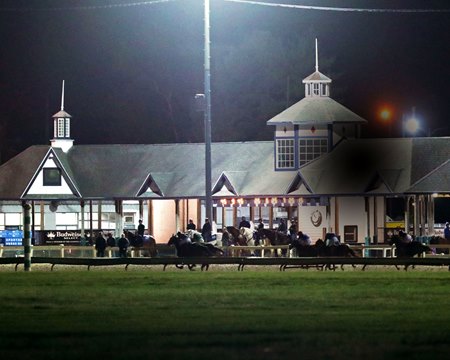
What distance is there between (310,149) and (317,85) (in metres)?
5.12

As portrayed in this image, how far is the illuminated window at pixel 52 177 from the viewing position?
86.4m

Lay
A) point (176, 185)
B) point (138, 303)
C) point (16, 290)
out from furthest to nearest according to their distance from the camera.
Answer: point (176, 185) < point (16, 290) < point (138, 303)

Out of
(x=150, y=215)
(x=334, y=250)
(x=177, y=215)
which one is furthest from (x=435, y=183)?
(x=334, y=250)

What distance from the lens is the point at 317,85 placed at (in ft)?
279

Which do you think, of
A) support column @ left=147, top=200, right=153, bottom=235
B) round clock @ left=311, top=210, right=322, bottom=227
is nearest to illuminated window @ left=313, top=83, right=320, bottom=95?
round clock @ left=311, top=210, right=322, bottom=227

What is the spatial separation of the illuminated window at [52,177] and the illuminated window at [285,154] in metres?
12.3

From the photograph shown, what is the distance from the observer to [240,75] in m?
127

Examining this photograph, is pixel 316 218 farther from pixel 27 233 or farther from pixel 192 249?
pixel 27 233

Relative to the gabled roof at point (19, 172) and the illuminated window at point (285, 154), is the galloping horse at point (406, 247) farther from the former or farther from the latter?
the gabled roof at point (19, 172)

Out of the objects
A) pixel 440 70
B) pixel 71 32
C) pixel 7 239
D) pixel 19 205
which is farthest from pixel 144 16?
pixel 7 239

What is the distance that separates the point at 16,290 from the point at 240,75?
9199 centimetres

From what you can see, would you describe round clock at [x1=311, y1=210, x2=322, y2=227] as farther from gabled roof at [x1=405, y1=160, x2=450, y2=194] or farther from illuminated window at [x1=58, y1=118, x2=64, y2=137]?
illuminated window at [x1=58, y1=118, x2=64, y2=137]

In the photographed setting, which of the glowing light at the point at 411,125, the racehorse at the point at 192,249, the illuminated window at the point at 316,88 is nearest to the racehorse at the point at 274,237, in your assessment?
the racehorse at the point at 192,249

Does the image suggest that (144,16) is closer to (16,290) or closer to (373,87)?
(373,87)
